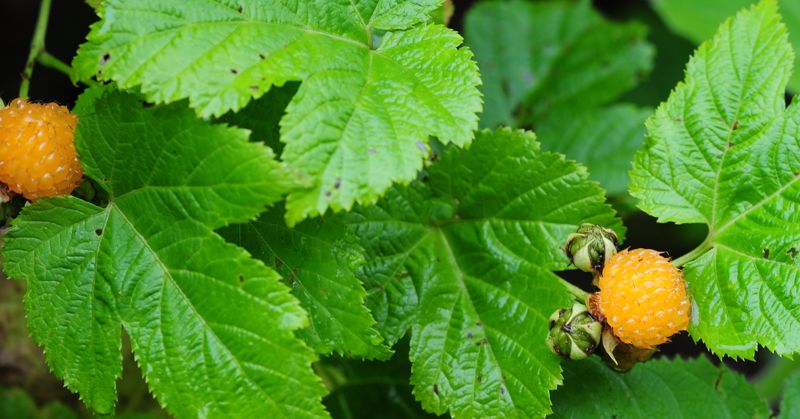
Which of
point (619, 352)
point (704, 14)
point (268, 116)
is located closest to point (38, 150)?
point (268, 116)

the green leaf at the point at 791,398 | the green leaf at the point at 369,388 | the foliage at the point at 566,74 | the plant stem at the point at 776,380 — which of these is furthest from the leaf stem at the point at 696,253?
the plant stem at the point at 776,380

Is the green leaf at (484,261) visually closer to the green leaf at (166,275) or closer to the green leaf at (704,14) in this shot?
the green leaf at (166,275)

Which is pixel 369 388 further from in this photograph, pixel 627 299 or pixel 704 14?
pixel 704 14

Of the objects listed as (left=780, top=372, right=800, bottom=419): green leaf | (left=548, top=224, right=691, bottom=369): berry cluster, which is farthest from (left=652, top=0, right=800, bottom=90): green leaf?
(left=548, top=224, right=691, bottom=369): berry cluster

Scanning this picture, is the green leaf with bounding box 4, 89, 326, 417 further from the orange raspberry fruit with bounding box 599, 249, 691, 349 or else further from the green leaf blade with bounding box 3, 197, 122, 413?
the orange raspberry fruit with bounding box 599, 249, 691, 349

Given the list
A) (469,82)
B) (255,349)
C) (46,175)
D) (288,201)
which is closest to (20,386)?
(46,175)

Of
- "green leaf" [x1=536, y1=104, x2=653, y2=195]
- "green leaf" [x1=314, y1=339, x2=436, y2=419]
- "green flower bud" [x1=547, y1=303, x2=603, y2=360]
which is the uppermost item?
"green flower bud" [x1=547, y1=303, x2=603, y2=360]

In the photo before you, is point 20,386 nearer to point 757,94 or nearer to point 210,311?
point 210,311
